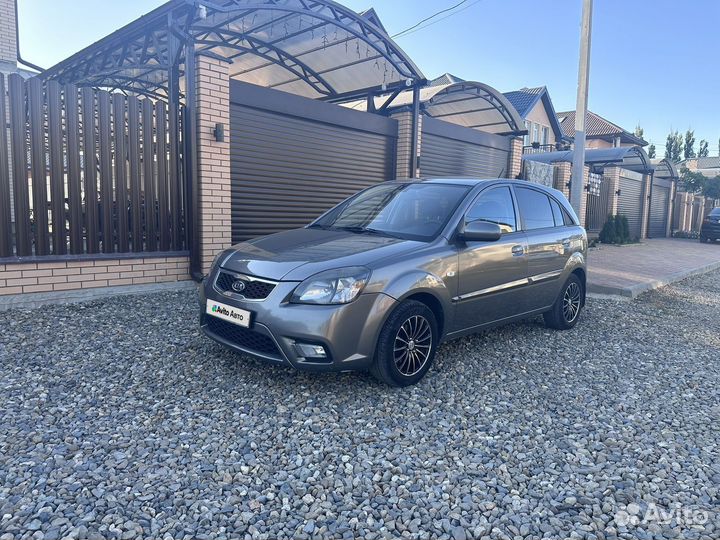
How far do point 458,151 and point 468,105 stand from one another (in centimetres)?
183

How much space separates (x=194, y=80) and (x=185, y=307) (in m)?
2.87

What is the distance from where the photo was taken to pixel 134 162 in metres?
6.11

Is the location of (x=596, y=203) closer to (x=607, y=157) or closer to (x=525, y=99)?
(x=607, y=157)

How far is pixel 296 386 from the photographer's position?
3758 millimetres

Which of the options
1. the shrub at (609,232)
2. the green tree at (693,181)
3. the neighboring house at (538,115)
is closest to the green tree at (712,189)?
the green tree at (693,181)

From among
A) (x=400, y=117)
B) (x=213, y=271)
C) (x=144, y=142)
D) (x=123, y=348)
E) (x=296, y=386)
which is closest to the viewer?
(x=296, y=386)

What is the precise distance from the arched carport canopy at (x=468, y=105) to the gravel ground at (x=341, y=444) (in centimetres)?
644

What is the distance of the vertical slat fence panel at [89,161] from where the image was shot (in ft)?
18.9

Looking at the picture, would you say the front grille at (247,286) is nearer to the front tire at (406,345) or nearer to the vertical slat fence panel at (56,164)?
the front tire at (406,345)

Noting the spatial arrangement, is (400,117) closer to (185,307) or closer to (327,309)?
(185,307)

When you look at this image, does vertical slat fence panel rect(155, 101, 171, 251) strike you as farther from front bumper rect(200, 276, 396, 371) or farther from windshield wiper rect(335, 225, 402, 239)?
front bumper rect(200, 276, 396, 371)

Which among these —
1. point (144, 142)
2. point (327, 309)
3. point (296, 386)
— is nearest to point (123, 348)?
point (296, 386)

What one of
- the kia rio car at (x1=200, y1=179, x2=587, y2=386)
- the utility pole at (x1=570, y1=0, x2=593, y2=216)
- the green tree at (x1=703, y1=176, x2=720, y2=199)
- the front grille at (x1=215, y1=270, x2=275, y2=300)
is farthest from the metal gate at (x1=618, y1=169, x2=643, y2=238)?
the front grille at (x1=215, y1=270, x2=275, y2=300)

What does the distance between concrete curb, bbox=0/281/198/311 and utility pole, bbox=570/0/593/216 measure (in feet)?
23.3
